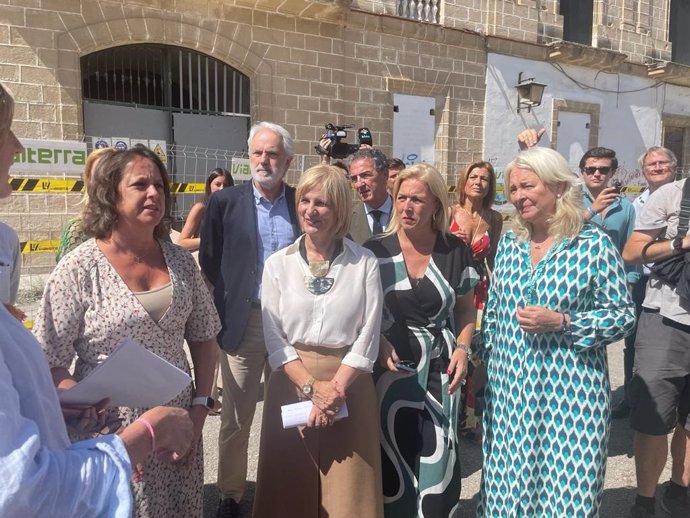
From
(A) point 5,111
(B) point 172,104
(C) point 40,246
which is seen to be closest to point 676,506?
(A) point 5,111

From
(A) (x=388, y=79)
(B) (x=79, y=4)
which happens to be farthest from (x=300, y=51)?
(B) (x=79, y=4)

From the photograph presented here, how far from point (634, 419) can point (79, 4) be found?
812 cm

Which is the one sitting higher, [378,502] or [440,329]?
[440,329]

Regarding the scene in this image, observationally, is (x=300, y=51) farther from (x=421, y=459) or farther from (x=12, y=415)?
(x=12, y=415)

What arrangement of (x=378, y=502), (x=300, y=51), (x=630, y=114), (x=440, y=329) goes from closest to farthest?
(x=378, y=502), (x=440, y=329), (x=300, y=51), (x=630, y=114)

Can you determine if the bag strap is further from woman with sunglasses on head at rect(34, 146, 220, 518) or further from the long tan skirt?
woman with sunglasses on head at rect(34, 146, 220, 518)

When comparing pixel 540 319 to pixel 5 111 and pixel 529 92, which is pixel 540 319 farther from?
pixel 529 92

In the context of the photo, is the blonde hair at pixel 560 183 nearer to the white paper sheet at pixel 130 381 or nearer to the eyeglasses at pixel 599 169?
the white paper sheet at pixel 130 381

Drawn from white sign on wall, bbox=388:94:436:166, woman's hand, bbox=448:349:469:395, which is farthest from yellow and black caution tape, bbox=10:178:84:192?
woman's hand, bbox=448:349:469:395

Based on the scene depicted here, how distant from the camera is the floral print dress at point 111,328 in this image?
1.78 meters

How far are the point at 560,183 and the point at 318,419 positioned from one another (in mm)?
1386

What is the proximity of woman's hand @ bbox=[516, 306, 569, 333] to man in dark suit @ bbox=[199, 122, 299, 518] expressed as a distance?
4.35 feet

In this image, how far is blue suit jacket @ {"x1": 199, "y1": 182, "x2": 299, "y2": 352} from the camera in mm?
2770

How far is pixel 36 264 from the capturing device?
24.0 ft
